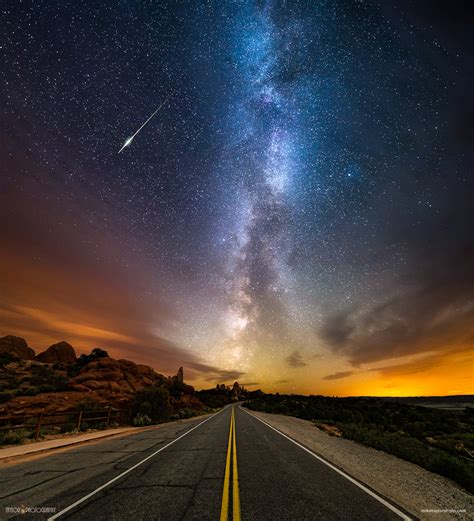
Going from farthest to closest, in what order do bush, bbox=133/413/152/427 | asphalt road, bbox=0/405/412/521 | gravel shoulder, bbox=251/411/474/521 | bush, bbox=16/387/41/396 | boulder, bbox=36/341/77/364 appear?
boulder, bbox=36/341/77/364 < bush, bbox=16/387/41/396 < bush, bbox=133/413/152/427 < gravel shoulder, bbox=251/411/474/521 < asphalt road, bbox=0/405/412/521

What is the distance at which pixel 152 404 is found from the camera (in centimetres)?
2748

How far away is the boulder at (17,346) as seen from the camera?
7181cm

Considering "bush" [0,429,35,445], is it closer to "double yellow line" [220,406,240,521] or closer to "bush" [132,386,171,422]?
"double yellow line" [220,406,240,521]

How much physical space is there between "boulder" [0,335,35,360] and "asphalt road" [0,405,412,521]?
79.7 meters

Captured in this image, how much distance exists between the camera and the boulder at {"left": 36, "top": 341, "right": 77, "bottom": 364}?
72.6 meters

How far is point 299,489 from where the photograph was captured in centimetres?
611

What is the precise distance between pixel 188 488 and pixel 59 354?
82872mm

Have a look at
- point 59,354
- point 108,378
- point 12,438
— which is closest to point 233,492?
point 12,438

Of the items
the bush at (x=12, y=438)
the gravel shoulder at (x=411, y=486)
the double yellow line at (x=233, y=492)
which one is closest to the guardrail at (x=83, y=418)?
the bush at (x=12, y=438)

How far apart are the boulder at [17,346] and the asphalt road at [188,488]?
7966 centimetres

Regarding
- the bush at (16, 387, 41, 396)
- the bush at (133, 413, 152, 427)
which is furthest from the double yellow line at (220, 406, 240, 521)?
the bush at (16, 387, 41, 396)

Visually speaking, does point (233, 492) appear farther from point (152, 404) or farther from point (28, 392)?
point (28, 392)

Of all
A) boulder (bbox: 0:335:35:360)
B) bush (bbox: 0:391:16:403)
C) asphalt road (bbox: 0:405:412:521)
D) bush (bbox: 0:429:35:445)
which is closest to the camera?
asphalt road (bbox: 0:405:412:521)

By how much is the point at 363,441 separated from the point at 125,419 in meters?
19.5
